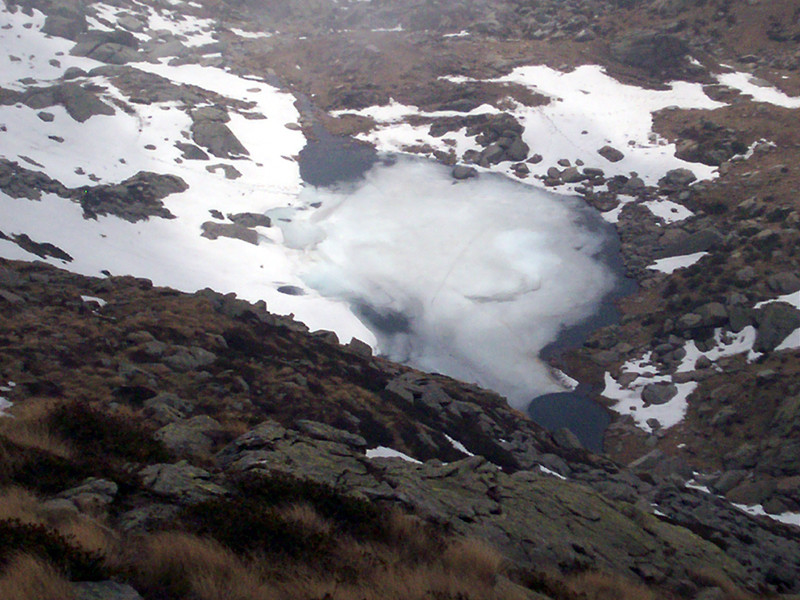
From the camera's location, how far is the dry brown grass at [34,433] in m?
8.45

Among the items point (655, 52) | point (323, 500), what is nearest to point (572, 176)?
point (655, 52)

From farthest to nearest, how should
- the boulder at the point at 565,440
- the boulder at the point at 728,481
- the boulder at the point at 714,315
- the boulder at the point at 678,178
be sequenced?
the boulder at the point at 678,178
the boulder at the point at 714,315
the boulder at the point at 565,440
the boulder at the point at 728,481

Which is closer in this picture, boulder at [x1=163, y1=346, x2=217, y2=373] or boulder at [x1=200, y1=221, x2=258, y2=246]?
boulder at [x1=163, y1=346, x2=217, y2=373]

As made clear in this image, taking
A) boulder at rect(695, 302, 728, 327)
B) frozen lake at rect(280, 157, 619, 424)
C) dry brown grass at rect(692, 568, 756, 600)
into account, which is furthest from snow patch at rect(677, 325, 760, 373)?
dry brown grass at rect(692, 568, 756, 600)

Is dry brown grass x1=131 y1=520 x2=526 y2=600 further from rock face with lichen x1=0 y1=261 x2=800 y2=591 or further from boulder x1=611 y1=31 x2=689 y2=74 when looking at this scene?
boulder x1=611 y1=31 x2=689 y2=74

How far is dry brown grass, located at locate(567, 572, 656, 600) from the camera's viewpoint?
8352mm

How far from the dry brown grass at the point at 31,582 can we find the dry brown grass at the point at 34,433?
3.68m

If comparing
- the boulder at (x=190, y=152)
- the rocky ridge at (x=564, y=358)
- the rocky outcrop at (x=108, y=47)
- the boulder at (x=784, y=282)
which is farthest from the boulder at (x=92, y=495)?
the rocky outcrop at (x=108, y=47)

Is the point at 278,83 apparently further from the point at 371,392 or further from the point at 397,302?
the point at 371,392

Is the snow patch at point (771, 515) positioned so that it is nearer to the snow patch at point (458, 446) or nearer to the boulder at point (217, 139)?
the snow patch at point (458, 446)

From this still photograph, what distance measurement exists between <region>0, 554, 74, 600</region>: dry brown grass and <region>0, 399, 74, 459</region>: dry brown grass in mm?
3679

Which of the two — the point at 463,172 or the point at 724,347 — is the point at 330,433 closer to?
the point at 724,347

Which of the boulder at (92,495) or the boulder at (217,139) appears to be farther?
the boulder at (217,139)

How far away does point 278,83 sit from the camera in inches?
3049
